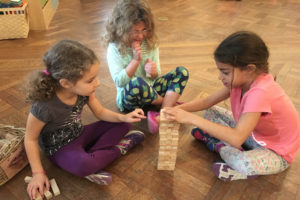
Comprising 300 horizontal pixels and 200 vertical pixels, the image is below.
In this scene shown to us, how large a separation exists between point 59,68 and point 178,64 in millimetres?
1183

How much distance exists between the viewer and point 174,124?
85 centimetres

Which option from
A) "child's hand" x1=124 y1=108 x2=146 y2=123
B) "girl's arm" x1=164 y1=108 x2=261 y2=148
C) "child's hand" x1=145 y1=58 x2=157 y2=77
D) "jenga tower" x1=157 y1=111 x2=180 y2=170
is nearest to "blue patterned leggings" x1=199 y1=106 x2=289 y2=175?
"girl's arm" x1=164 y1=108 x2=261 y2=148

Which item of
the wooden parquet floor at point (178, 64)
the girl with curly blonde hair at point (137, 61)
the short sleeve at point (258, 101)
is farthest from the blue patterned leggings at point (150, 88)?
the short sleeve at point (258, 101)

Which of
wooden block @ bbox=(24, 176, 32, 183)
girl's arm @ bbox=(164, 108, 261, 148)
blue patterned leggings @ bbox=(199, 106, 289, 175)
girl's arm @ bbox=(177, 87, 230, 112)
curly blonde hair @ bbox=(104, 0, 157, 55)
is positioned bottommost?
wooden block @ bbox=(24, 176, 32, 183)

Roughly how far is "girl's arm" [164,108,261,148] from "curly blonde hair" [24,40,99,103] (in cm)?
33

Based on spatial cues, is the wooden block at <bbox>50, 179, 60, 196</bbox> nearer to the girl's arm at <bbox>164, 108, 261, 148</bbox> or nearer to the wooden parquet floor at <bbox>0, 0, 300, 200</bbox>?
the wooden parquet floor at <bbox>0, 0, 300, 200</bbox>

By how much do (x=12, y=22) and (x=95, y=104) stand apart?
164cm

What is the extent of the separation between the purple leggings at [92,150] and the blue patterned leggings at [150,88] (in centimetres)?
17

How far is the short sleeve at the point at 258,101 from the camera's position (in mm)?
803

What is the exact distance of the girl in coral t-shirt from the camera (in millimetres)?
795

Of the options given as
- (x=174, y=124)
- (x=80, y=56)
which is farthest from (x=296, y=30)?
(x=80, y=56)

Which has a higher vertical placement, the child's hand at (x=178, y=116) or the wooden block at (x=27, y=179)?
the child's hand at (x=178, y=116)

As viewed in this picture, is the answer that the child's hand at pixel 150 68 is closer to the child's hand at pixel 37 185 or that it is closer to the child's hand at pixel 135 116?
the child's hand at pixel 135 116

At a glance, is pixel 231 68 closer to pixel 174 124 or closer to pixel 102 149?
pixel 174 124
